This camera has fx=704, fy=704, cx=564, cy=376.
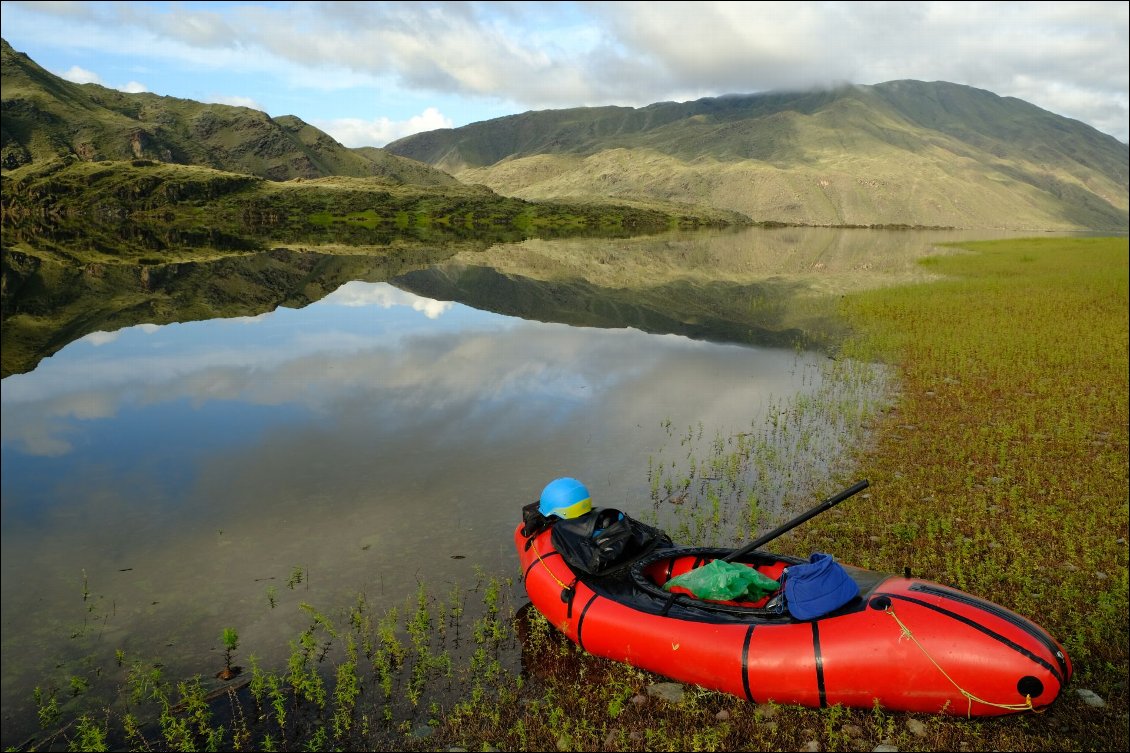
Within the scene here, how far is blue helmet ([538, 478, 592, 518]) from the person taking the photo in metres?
10.7

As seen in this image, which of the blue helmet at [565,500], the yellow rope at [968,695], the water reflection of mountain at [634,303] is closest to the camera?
the yellow rope at [968,695]

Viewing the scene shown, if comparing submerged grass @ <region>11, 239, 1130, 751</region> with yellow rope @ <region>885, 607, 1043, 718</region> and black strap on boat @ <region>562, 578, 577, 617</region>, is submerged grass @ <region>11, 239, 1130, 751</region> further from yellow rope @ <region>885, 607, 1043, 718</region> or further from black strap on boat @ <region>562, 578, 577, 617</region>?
black strap on boat @ <region>562, 578, 577, 617</region>

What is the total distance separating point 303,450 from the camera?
16797mm

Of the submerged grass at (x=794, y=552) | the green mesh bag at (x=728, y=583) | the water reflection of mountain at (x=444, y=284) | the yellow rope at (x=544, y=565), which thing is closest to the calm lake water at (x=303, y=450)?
the submerged grass at (x=794, y=552)

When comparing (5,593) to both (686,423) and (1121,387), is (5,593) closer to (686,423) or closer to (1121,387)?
(686,423)

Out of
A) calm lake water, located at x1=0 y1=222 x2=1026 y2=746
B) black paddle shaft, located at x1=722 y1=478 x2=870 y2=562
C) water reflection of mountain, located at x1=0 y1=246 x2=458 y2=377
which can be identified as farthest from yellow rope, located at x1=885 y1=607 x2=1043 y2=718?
water reflection of mountain, located at x1=0 y1=246 x2=458 y2=377

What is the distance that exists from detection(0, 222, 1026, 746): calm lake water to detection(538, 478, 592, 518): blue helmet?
1448mm

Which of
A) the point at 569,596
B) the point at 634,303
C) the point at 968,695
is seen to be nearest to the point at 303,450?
the point at 569,596

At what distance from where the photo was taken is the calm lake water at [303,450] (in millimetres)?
10336

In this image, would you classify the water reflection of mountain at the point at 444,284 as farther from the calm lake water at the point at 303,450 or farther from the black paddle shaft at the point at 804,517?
the black paddle shaft at the point at 804,517

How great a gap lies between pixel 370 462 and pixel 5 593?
695 cm

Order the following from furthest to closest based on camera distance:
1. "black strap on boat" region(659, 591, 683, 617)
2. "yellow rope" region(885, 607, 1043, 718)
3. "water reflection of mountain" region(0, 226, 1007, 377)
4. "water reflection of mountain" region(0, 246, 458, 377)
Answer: "water reflection of mountain" region(0, 226, 1007, 377) < "water reflection of mountain" region(0, 246, 458, 377) < "black strap on boat" region(659, 591, 683, 617) < "yellow rope" region(885, 607, 1043, 718)

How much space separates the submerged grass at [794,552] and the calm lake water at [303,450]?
880mm

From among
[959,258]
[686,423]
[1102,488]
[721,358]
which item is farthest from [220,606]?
[959,258]
